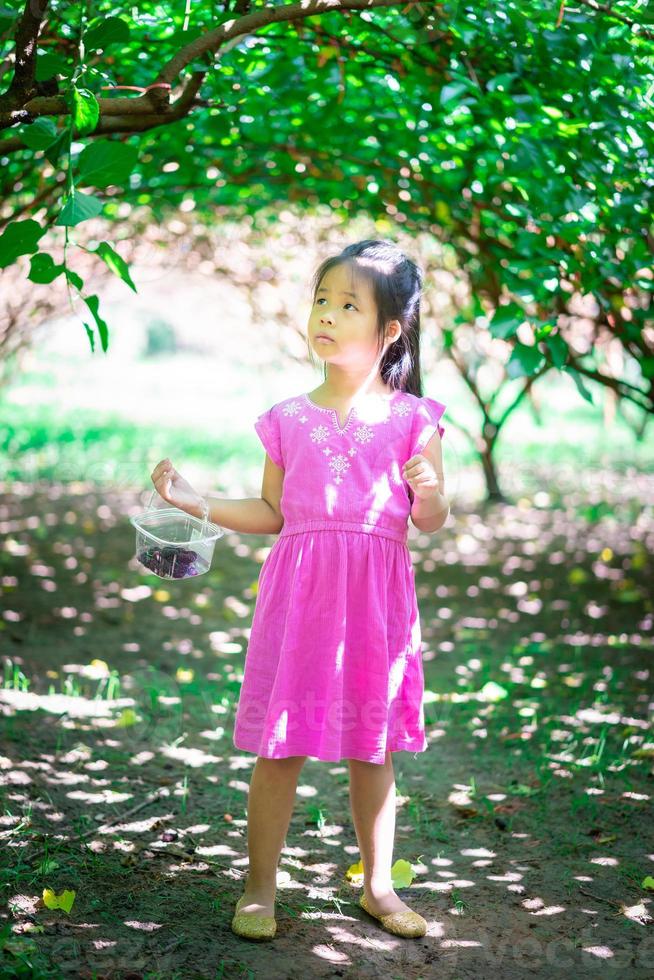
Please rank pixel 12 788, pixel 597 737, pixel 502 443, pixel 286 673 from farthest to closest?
pixel 502 443 → pixel 597 737 → pixel 12 788 → pixel 286 673

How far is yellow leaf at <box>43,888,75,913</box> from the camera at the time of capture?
2.10 metres

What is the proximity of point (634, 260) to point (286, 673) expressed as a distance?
1.73 metres

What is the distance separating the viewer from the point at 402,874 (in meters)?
2.42

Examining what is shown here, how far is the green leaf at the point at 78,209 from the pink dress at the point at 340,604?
65 cm

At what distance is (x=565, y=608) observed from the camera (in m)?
5.23

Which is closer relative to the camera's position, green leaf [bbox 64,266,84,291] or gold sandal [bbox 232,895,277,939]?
green leaf [bbox 64,266,84,291]

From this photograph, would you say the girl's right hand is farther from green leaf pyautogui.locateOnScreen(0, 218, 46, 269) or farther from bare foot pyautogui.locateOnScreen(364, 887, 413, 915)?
bare foot pyautogui.locateOnScreen(364, 887, 413, 915)

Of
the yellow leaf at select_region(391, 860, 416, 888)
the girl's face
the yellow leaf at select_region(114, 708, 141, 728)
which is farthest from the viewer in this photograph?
the yellow leaf at select_region(114, 708, 141, 728)

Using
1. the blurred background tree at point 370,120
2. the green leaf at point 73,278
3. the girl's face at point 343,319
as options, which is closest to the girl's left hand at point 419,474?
the girl's face at point 343,319

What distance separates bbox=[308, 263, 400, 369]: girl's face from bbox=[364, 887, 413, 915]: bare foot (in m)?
1.17

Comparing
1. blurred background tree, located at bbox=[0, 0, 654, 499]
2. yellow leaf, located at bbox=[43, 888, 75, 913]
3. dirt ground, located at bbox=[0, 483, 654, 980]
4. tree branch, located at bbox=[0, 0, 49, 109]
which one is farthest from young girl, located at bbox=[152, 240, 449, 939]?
tree branch, located at bbox=[0, 0, 49, 109]

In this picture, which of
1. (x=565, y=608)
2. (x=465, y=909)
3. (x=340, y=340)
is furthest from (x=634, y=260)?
(x=565, y=608)

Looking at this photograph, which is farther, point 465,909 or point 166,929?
point 465,909

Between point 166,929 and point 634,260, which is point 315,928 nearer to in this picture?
point 166,929
